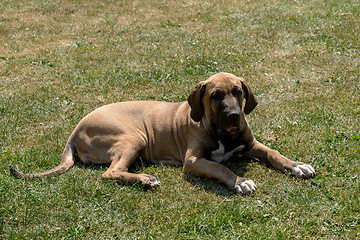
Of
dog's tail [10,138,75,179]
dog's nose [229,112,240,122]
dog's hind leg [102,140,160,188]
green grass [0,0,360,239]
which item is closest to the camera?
green grass [0,0,360,239]

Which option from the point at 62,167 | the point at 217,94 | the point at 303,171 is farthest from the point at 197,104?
the point at 62,167

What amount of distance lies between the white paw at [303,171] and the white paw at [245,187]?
0.56 metres

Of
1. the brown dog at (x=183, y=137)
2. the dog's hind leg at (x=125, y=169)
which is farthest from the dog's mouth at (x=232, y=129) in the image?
the dog's hind leg at (x=125, y=169)

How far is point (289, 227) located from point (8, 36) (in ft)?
36.1

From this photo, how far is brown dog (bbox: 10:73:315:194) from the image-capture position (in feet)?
16.8

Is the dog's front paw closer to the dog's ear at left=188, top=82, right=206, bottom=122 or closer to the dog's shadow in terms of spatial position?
the dog's shadow

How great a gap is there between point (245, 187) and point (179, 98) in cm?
345

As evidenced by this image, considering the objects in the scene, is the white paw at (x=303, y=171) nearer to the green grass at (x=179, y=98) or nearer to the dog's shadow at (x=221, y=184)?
the green grass at (x=179, y=98)

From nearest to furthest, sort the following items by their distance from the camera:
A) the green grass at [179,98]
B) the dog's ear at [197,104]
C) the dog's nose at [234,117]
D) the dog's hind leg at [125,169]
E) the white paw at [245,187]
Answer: the green grass at [179,98] < the white paw at [245,187] < the dog's nose at [234,117] < the dog's hind leg at [125,169] < the dog's ear at [197,104]

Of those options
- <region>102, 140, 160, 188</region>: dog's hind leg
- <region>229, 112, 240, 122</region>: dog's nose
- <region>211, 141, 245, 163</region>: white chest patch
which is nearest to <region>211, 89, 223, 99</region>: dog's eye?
<region>229, 112, 240, 122</region>: dog's nose

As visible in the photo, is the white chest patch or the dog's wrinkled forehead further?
the white chest patch

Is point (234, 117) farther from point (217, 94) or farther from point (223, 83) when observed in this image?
point (223, 83)

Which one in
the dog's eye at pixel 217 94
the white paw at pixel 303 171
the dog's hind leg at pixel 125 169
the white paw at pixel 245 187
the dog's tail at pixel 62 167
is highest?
the dog's eye at pixel 217 94

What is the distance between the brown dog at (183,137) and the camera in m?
5.11
